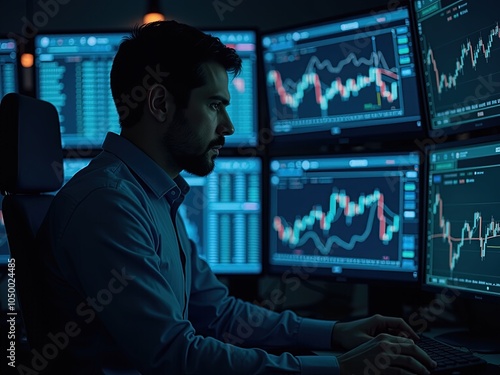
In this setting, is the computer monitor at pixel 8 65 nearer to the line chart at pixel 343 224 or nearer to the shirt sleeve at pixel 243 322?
the shirt sleeve at pixel 243 322

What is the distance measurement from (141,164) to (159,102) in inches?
5.6

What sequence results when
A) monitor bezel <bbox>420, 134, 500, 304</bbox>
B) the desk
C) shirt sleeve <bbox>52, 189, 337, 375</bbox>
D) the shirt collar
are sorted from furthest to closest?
monitor bezel <bbox>420, 134, 500, 304</bbox> → the shirt collar → the desk → shirt sleeve <bbox>52, 189, 337, 375</bbox>

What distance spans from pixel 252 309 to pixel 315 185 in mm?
442

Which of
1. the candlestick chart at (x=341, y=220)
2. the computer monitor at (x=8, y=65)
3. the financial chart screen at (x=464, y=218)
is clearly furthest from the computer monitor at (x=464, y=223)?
the computer monitor at (x=8, y=65)

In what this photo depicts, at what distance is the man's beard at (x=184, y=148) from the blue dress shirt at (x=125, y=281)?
0.07m

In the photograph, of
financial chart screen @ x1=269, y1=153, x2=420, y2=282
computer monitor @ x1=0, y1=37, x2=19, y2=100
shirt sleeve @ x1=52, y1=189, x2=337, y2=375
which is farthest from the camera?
computer monitor @ x1=0, y1=37, x2=19, y2=100

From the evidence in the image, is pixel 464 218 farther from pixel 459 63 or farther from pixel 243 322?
pixel 243 322

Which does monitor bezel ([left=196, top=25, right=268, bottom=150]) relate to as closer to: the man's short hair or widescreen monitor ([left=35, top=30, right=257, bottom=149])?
widescreen monitor ([left=35, top=30, right=257, bottom=149])

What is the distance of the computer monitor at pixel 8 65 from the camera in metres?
1.61

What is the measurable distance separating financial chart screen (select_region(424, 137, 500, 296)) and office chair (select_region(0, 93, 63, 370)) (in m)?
0.92

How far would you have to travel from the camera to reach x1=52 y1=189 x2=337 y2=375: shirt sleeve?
0.84 m

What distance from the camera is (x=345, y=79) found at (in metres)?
1.51

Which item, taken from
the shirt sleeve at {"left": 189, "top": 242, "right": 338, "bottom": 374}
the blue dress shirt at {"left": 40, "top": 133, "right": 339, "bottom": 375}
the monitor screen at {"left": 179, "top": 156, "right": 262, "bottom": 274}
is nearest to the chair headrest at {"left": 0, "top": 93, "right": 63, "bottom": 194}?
the blue dress shirt at {"left": 40, "top": 133, "right": 339, "bottom": 375}

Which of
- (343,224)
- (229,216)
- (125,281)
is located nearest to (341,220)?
(343,224)
